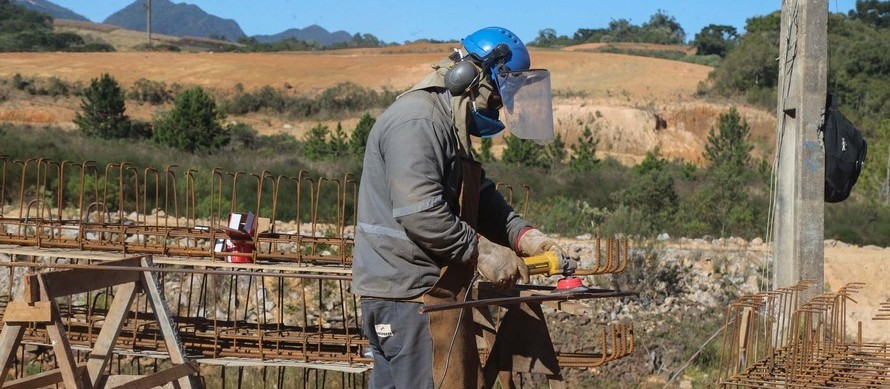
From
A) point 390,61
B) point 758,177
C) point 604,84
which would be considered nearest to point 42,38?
point 390,61

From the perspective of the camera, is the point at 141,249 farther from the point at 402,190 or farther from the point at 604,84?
the point at 604,84

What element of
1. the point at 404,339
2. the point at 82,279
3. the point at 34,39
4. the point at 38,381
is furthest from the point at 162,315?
the point at 34,39

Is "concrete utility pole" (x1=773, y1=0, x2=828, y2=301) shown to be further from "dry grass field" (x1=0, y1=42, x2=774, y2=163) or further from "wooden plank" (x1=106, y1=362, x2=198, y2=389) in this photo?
"dry grass field" (x1=0, y1=42, x2=774, y2=163)

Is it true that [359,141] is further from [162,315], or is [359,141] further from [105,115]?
[162,315]

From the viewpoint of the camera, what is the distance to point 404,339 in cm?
446

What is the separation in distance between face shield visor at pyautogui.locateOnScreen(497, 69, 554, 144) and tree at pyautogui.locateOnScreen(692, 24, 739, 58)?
3248 inches

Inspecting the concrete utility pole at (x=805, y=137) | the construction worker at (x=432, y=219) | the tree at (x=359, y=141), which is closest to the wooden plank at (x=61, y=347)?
the construction worker at (x=432, y=219)

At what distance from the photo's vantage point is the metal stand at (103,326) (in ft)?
15.3

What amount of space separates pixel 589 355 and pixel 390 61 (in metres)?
66.4

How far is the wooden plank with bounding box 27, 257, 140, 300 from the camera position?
15.6 ft

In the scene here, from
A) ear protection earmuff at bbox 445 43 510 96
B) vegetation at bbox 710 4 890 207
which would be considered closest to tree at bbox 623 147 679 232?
vegetation at bbox 710 4 890 207

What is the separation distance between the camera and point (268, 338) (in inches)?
283

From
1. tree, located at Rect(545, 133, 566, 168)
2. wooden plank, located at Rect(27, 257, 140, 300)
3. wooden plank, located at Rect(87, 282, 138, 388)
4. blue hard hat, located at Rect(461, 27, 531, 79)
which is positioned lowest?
tree, located at Rect(545, 133, 566, 168)

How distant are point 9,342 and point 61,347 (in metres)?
0.28
